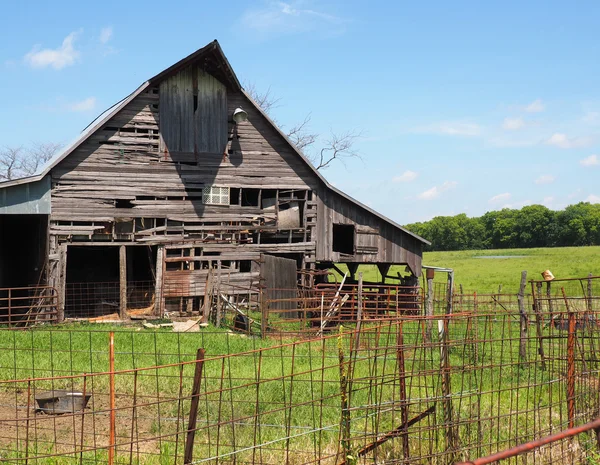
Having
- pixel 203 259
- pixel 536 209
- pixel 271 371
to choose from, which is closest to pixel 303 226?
pixel 203 259

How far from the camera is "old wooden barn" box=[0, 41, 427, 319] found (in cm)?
2086

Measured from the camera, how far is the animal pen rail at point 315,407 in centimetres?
666

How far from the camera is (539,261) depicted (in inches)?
2303

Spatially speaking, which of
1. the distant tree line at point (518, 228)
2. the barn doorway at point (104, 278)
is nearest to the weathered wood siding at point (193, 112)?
the barn doorway at point (104, 278)

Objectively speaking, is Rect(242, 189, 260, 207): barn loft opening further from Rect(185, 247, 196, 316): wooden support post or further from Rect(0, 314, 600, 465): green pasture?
Rect(0, 314, 600, 465): green pasture

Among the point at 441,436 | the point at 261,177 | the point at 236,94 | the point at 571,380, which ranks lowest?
the point at 441,436

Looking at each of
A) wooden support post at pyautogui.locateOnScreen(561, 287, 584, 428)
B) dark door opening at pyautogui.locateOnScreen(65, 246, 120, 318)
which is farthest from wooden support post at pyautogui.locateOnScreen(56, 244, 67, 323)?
wooden support post at pyautogui.locateOnScreen(561, 287, 584, 428)

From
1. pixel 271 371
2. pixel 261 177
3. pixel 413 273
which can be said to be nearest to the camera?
pixel 271 371

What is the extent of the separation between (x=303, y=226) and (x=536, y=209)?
88.0m

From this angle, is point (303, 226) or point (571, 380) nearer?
point (571, 380)

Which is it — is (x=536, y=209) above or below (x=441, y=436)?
above

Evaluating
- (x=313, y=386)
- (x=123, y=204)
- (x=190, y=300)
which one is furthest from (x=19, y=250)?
(x=313, y=386)

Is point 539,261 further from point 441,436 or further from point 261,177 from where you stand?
point 441,436

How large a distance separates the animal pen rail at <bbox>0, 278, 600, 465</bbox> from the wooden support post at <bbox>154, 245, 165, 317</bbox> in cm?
621
